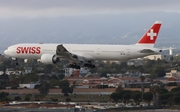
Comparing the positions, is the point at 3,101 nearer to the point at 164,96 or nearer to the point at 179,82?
the point at 164,96

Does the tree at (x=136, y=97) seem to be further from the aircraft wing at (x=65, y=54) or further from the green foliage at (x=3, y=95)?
the green foliage at (x=3, y=95)

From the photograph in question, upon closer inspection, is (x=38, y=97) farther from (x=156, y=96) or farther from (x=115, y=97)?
(x=156, y=96)

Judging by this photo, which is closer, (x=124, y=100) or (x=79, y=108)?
(x=79, y=108)

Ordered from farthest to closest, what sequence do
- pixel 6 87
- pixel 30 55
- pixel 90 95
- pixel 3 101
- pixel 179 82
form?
pixel 179 82 → pixel 6 87 → pixel 90 95 → pixel 3 101 → pixel 30 55

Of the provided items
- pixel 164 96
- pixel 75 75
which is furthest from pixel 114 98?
pixel 75 75

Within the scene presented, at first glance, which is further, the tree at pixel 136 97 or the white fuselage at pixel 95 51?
the tree at pixel 136 97

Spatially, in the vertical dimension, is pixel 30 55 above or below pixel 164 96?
above

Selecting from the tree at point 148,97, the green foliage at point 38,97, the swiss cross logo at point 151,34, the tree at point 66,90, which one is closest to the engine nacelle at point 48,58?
the swiss cross logo at point 151,34

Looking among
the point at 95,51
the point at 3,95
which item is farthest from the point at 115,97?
the point at 95,51

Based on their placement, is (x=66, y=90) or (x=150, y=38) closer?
(x=150, y=38)
